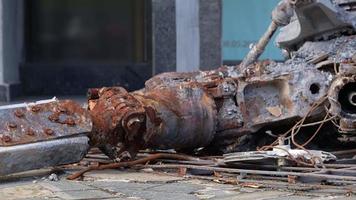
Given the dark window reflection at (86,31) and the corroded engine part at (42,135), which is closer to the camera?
the corroded engine part at (42,135)

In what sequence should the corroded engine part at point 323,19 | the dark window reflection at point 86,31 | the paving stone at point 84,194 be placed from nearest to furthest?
the paving stone at point 84,194 → the corroded engine part at point 323,19 → the dark window reflection at point 86,31

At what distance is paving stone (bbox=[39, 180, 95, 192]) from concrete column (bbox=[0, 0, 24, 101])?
9266 millimetres

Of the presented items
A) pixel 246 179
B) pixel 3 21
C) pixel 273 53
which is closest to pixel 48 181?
pixel 246 179

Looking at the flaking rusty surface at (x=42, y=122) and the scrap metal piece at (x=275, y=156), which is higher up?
the flaking rusty surface at (x=42, y=122)

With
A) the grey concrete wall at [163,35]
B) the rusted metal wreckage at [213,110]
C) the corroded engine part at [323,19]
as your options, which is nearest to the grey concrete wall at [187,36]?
the grey concrete wall at [163,35]

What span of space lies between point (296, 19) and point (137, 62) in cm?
857

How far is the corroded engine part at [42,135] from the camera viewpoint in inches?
220

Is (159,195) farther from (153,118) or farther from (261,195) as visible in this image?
(153,118)

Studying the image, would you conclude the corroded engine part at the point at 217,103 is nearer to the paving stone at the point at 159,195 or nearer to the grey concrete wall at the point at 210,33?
the paving stone at the point at 159,195

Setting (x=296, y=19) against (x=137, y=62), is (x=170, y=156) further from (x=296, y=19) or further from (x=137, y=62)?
(x=137, y=62)

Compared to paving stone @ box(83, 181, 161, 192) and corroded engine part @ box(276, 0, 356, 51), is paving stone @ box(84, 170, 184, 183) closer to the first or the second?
paving stone @ box(83, 181, 161, 192)

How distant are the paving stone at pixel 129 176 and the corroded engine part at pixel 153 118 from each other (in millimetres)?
215

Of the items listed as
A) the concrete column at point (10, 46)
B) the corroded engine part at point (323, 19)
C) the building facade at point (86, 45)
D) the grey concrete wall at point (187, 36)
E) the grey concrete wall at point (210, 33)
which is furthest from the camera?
the building facade at point (86, 45)

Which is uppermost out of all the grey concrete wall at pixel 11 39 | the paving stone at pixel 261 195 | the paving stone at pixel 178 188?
the grey concrete wall at pixel 11 39
